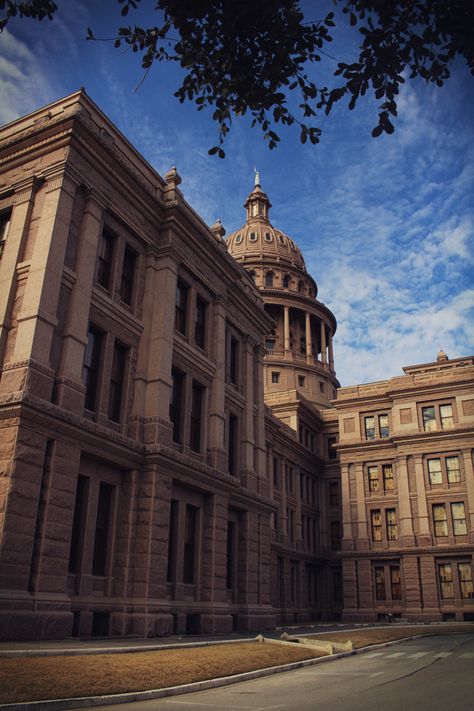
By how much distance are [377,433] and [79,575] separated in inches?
1619

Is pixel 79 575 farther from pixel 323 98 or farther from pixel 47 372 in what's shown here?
pixel 323 98

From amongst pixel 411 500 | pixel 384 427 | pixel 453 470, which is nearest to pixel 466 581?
pixel 411 500

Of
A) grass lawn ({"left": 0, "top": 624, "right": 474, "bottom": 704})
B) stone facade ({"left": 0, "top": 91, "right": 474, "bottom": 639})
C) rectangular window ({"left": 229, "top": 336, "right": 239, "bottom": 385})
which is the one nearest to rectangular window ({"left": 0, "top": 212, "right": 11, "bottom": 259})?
stone facade ({"left": 0, "top": 91, "right": 474, "bottom": 639})

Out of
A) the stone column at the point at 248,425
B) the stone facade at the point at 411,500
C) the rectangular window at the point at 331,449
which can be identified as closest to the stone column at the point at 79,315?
the stone column at the point at 248,425

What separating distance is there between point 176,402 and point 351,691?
53.6ft

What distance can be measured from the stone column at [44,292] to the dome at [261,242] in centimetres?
6753

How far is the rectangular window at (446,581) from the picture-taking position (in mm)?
48656

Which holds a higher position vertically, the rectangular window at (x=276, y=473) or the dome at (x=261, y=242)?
the dome at (x=261, y=242)

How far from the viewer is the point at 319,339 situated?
84875 millimetres

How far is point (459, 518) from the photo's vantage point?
50.0 metres

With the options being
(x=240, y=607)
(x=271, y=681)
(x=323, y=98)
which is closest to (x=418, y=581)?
(x=240, y=607)

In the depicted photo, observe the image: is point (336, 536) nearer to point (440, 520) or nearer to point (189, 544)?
point (440, 520)

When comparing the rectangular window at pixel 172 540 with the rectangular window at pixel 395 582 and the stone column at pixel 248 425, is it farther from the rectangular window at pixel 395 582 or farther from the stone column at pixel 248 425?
the rectangular window at pixel 395 582

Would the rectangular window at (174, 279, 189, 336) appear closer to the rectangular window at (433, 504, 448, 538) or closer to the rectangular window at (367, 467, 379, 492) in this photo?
the rectangular window at (433, 504, 448, 538)
